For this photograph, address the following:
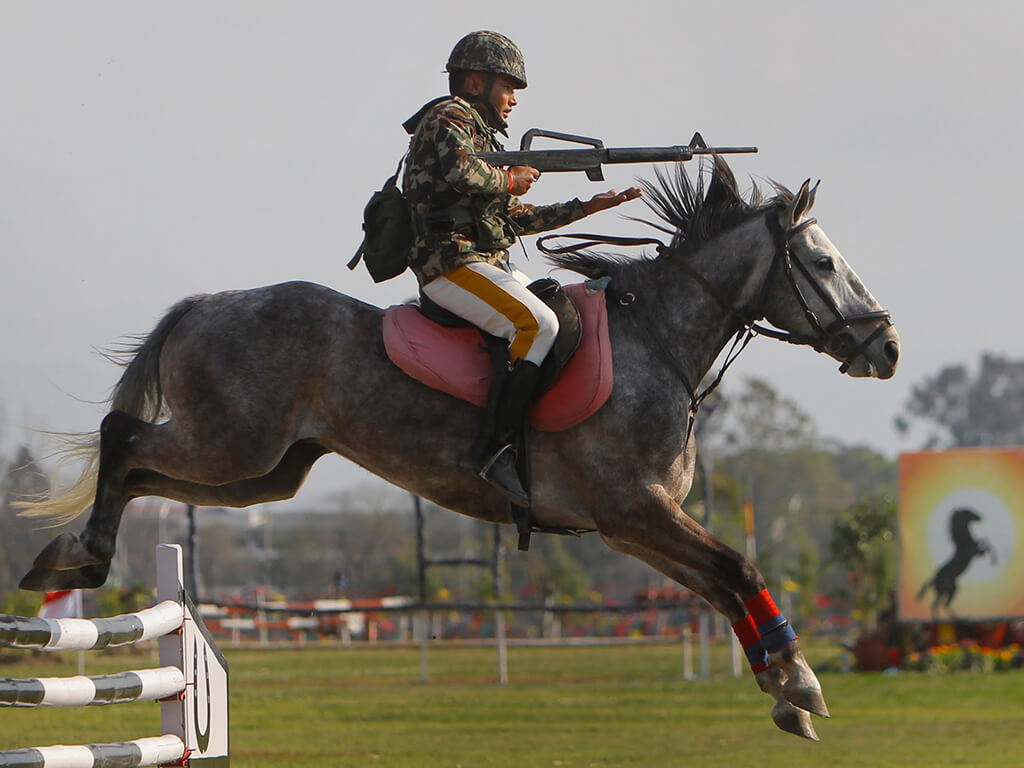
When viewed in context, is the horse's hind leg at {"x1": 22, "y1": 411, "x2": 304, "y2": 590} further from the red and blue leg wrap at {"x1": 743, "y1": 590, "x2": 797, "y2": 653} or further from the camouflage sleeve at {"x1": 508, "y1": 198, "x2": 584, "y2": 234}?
the red and blue leg wrap at {"x1": 743, "y1": 590, "x2": 797, "y2": 653}

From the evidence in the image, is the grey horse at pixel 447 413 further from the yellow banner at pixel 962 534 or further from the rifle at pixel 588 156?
the yellow banner at pixel 962 534

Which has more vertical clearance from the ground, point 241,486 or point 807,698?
point 241,486

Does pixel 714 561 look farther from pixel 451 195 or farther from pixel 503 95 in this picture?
pixel 503 95

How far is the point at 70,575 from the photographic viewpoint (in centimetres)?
658

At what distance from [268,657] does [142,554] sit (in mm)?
33620

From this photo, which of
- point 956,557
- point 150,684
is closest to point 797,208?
point 150,684

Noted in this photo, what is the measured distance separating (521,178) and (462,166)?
423mm

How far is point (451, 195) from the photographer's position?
670cm

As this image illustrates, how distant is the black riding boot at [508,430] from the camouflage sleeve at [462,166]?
0.82m

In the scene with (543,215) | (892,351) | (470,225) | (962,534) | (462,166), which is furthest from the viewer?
(962,534)

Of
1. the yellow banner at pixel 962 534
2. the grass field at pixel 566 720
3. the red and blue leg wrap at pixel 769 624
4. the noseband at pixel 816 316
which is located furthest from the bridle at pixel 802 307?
the yellow banner at pixel 962 534

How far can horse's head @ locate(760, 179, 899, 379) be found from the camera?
694cm

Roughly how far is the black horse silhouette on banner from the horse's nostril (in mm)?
19214

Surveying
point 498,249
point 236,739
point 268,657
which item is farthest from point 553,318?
point 268,657
